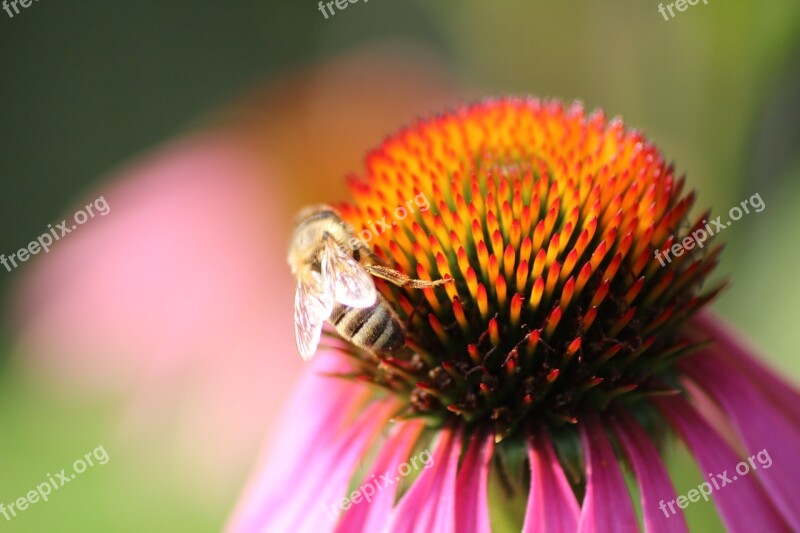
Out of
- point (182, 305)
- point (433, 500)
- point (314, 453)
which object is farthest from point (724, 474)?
point (182, 305)

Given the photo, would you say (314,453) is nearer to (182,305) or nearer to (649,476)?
(649,476)

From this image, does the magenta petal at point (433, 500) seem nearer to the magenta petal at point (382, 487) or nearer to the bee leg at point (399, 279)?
the magenta petal at point (382, 487)

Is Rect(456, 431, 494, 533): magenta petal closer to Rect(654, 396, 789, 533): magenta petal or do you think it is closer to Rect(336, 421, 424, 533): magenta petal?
Rect(336, 421, 424, 533): magenta petal

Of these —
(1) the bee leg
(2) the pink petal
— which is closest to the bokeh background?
(2) the pink petal

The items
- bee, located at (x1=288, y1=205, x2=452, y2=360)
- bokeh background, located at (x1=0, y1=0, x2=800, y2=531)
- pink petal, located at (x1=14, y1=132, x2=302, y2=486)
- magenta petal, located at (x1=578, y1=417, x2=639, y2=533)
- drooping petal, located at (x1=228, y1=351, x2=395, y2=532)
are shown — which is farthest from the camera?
pink petal, located at (x1=14, y1=132, x2=302, y2=486)

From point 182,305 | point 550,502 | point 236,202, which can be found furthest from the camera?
point 236,202

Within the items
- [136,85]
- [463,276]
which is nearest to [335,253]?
[463,276]
